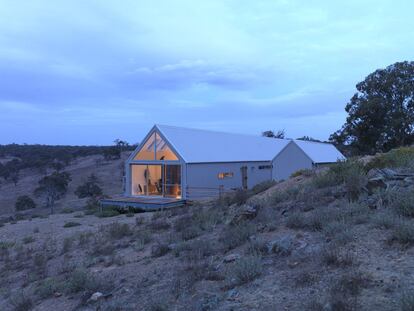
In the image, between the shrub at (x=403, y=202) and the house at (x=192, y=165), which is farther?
the house at (x=192, y=165)

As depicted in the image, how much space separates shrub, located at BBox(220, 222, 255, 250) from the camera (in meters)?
7.61

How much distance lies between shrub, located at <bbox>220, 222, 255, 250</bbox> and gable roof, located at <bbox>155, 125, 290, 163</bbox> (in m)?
14.6

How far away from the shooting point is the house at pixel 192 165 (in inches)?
914

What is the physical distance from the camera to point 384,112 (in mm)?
37750

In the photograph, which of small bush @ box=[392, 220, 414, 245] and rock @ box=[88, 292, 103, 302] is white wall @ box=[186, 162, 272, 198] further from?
small bush @ box=[392, 220, 414, 245]

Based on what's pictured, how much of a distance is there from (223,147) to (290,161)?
6082mm

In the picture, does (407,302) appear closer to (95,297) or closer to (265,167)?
(95,297)

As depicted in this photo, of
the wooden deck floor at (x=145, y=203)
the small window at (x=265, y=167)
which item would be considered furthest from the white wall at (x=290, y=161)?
the wooden deck floor at (x=145, y=203)

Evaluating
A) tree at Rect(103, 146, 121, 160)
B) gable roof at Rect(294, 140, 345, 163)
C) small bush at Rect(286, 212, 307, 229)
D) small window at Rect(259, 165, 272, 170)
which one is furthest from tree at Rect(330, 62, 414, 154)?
tree at Rect(103, 146, 121, 160)

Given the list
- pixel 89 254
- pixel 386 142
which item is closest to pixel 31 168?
pixel 386 142

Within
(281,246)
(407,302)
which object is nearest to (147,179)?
(281,246)

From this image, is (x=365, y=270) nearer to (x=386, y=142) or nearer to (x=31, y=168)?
(x=386, y=142)

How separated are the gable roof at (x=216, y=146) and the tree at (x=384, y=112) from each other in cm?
1000

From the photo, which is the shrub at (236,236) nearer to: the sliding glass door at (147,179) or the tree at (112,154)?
the sliding glass door at (147,179)
